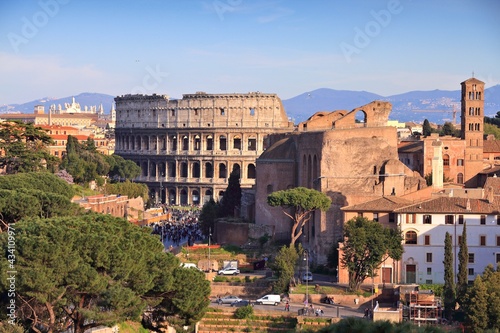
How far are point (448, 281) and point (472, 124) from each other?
84.6 ft

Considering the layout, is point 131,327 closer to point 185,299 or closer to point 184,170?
point 185,299

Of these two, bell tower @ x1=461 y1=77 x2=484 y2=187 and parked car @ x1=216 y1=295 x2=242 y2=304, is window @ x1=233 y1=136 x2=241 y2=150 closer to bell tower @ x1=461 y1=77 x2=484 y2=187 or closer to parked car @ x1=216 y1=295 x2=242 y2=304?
bell tower @ x1=461 y1=77 x2=484 y2=187

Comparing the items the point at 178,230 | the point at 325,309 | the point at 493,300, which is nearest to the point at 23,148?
the point at 178,230

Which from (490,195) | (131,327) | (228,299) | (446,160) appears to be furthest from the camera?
(446,160)

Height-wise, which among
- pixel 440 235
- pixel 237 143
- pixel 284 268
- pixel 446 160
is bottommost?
pixel 284 268

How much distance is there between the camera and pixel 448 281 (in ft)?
144

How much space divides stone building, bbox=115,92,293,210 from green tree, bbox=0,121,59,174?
47.2 meters

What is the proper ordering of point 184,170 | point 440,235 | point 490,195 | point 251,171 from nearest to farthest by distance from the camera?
point 440,235 → point 490,195 → point 251,171 → point 184,170

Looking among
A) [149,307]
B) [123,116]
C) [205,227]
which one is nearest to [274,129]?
[123,116]

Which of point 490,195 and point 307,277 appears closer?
point 307,277

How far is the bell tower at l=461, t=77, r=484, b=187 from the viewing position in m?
67.0

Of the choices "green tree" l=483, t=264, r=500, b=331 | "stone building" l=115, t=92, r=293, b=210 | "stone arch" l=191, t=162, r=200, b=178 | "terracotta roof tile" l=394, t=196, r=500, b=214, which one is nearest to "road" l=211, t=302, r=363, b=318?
"green tree" l=483, t=264, r=500, b=331

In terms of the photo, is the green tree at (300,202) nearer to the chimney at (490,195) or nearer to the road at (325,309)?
the chimney at (490,195)

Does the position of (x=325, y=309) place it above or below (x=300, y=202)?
below
